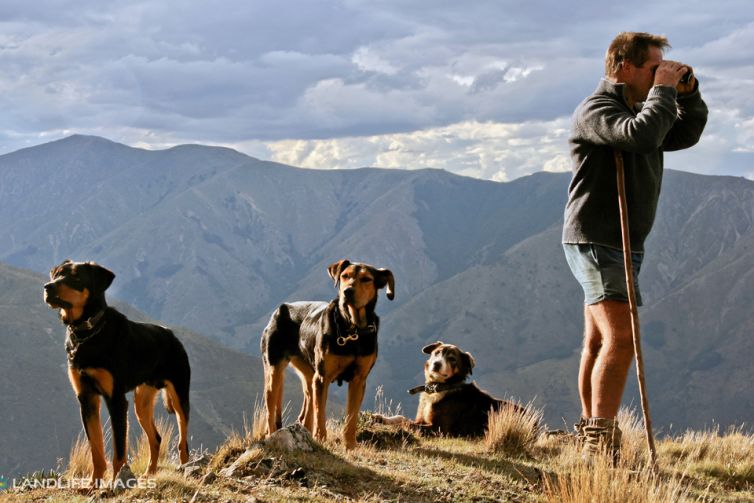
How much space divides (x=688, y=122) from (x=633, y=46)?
77 centimetres

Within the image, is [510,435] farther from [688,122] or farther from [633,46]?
[633,46]

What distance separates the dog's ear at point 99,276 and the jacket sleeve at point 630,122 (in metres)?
3.34

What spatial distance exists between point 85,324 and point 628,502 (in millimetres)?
3621

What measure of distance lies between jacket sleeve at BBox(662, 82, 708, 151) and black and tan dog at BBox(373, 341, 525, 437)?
12.9 ft

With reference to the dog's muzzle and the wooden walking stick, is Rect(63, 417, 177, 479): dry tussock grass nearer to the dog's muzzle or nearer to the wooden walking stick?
the dog's muzzle

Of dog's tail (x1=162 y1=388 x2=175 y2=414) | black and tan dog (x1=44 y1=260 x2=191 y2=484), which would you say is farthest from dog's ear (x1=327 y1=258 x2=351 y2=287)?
black and tan dog (x1=44 y1=260 x2=191 y2=484)

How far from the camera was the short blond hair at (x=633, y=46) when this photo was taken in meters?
5.95

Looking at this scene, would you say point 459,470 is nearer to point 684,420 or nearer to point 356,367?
point 356,367

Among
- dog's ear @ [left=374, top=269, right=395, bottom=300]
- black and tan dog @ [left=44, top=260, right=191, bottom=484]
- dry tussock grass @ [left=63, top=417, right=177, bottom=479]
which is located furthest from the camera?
dog's ear @ [left=374, top=269, right=395, bottom=300]

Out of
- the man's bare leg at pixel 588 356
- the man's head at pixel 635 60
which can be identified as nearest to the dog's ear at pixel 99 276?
the man's bare leg at pixel 588 356

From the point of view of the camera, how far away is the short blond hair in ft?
19.5

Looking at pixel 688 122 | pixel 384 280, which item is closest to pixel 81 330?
pixel 384 280

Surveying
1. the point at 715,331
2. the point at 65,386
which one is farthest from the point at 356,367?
the point at 715,331

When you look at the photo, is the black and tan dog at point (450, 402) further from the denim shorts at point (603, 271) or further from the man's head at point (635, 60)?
the man's head at point (635, 60)
